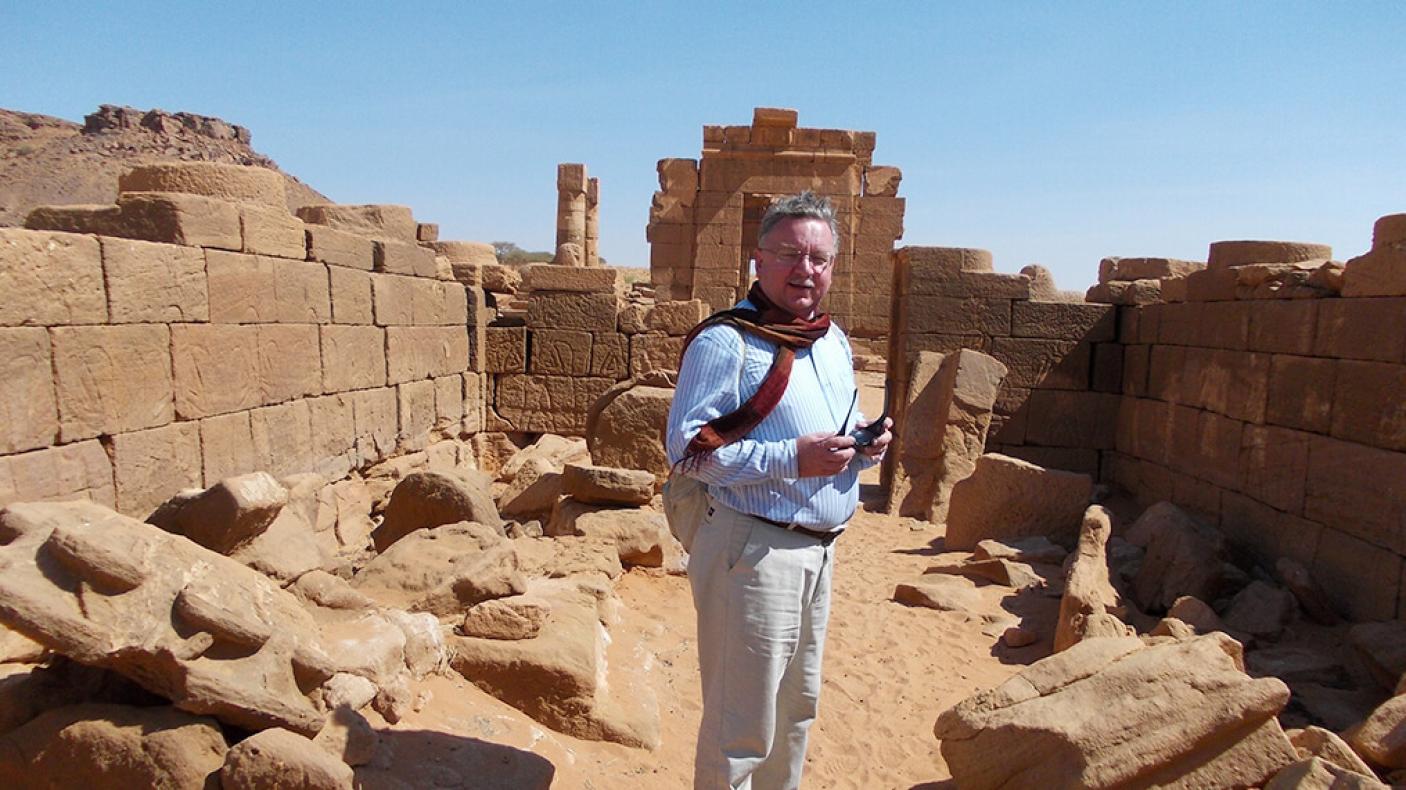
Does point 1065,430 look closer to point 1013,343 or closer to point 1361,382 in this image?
point 1013,343

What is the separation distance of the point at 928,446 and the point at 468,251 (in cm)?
671

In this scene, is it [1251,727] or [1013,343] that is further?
[1013,343]

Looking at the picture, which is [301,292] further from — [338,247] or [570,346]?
[570,346]

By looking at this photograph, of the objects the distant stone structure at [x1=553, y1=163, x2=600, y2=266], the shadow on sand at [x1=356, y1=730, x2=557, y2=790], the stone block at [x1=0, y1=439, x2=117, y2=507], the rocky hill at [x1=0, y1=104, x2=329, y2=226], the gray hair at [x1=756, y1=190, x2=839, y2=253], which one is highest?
the rocky hill at [x1=0, y1=104, x2=329, y2=226]

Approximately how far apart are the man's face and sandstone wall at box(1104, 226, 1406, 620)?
485cm

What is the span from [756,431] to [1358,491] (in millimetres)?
5296

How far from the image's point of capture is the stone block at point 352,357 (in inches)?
297

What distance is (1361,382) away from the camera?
6.20 metres

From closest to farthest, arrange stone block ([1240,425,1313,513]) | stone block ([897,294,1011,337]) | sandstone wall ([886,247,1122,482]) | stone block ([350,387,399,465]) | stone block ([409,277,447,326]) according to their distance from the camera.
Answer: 1. stone block ([1240,425,1313,513])
2. stone block ([350,387,399,465])
3. stone block ([409,277,447,326])
4. sandstone wall ([886,247,1122,482])
5. stone block ([897,294,1011,337])

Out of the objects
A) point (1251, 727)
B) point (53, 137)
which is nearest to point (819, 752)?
point (1251, 727)

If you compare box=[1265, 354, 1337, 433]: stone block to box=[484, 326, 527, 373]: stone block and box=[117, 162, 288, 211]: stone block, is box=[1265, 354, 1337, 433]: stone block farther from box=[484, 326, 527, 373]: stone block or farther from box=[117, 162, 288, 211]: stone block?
box=[484, 326, 527, 373]: stone block

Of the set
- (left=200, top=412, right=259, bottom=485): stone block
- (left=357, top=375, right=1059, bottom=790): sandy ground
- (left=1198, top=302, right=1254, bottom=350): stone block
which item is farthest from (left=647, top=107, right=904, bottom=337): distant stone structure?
(left=200, top=412, right=259, bottom=485): stone block

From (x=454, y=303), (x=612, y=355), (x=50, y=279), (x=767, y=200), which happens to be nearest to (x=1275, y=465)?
(x=612, y=355)

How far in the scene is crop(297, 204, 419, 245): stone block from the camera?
903cm
